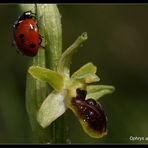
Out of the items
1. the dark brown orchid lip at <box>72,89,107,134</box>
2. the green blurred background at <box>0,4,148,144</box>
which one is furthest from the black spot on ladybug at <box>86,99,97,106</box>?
the green blurred background at <box>0,4,148,144</box>

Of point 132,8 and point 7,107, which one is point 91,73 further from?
point 132,8

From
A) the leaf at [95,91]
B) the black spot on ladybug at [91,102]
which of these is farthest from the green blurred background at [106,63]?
the black spot on ladybug at [91,102]

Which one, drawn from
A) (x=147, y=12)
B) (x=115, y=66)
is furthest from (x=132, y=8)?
(x=115, y=66)

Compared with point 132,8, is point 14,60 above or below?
below

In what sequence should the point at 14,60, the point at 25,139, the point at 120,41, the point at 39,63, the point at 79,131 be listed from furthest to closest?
1. the point at 120,41
2. the point at 14,60
3. the point at 79,131
4. the point at 25,139
5. the point at 39,63

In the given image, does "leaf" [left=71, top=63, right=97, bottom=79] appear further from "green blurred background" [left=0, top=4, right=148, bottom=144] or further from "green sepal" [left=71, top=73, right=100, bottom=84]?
"green blurred background" [left=0, top=4, right=148, bottom=144]

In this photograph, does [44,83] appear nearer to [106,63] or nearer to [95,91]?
[95,91]

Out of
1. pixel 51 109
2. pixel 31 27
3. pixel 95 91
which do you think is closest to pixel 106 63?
pixel 95 91
